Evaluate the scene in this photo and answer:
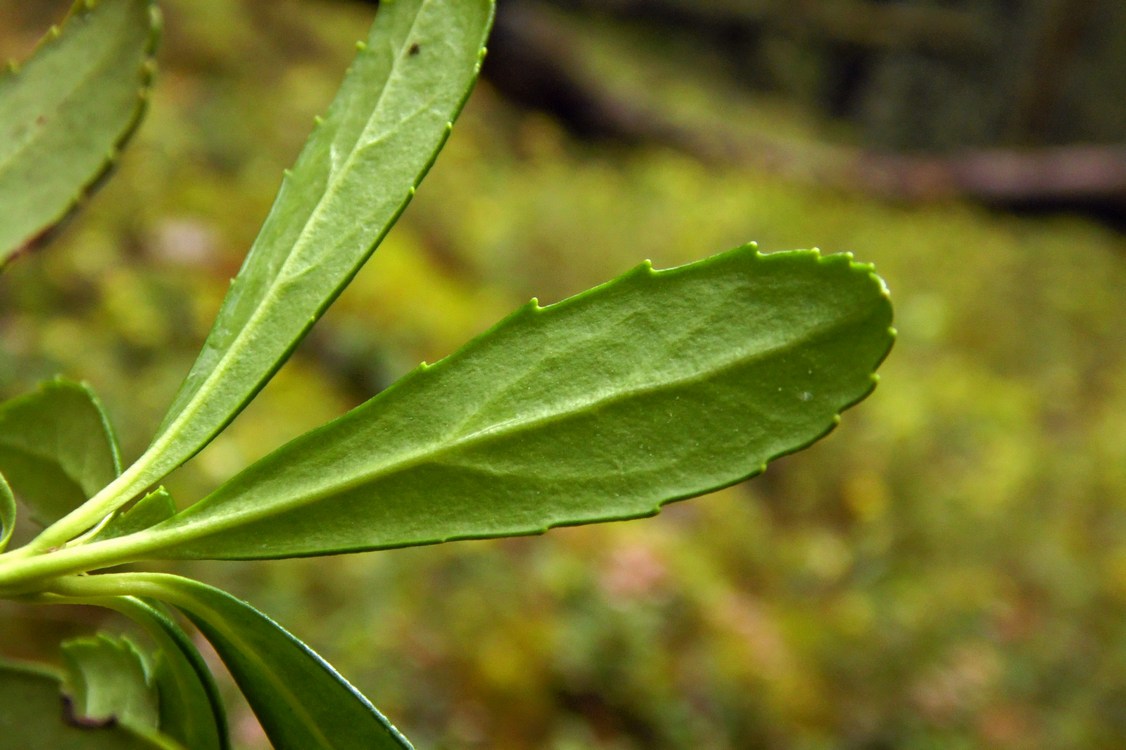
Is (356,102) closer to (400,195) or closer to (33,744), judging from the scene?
(400,195)

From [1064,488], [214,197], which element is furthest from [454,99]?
[1064,488]

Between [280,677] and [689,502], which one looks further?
[689,502]

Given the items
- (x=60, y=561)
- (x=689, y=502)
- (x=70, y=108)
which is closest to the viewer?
(x=60, y=561)

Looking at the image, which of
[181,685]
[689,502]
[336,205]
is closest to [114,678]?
[181,685]

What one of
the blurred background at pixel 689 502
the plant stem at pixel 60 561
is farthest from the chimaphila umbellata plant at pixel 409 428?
the blurred background at pixel 689 502

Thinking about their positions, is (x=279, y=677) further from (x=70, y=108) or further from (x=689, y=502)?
(x=689, y=502)

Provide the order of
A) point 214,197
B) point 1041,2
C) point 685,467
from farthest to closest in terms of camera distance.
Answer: point 1041,2, point 214,197, point 685,467

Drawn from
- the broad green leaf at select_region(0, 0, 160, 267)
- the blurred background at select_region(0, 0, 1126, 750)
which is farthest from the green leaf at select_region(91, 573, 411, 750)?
the blurred background at select_region(0, 0, 1126, 750)

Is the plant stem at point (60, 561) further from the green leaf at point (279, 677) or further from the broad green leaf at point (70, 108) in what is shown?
the broad green leaf at point (70, 108)
